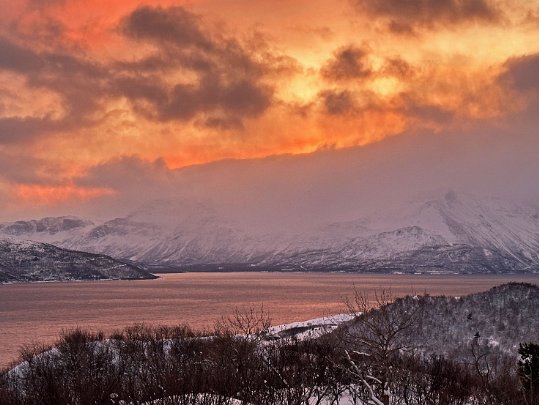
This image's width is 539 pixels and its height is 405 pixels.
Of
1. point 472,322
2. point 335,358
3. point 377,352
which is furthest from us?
point 472,322

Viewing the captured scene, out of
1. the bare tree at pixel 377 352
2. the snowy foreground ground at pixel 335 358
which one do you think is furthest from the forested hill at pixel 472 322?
the bare tree at pixel 377 352

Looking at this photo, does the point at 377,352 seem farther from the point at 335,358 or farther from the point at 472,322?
the point at 472,322

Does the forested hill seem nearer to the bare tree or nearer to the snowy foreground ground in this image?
the snowy foreground ground

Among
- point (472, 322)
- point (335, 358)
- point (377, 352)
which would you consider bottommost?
point (472, 322)

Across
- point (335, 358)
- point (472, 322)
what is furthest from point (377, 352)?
point (472, 322)

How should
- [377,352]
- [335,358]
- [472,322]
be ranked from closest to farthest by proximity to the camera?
[377,352] < [335,358] < [472,322]

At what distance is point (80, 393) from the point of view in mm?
19766

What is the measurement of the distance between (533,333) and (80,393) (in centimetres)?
6549

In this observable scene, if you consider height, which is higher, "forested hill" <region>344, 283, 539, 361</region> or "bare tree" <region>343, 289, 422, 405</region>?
"bare tree" <region>343, 289, 422, 405</region>

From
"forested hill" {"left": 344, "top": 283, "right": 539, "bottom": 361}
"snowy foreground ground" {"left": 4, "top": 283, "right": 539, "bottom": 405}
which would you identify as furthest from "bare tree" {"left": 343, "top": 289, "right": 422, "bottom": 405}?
"forested hill" {"left": 344, "top": 283, "right": 539, "bottom": 361}

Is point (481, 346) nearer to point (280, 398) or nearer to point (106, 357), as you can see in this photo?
point (106, 357)

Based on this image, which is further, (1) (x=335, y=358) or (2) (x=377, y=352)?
(1) (x=335, y=358)

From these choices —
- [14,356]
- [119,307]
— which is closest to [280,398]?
[14,356]

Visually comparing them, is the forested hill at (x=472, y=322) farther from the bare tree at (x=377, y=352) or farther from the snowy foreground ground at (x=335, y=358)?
the bare tree at (x=377, y=352)
